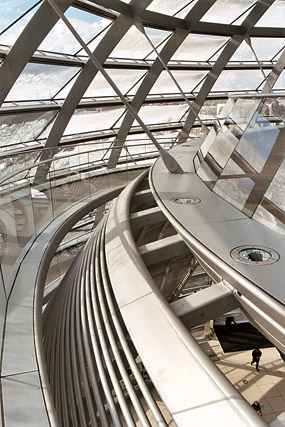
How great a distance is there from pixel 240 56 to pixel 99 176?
1548 cm

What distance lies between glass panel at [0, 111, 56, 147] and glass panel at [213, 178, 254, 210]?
1161 centimetres

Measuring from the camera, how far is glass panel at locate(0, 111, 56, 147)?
14703 mm

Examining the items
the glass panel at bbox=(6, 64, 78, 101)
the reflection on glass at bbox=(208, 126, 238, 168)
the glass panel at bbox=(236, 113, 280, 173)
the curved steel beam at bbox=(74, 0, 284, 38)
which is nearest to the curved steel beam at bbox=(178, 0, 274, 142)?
the curved steel beam at bbox=(74, 0, 284, 38)

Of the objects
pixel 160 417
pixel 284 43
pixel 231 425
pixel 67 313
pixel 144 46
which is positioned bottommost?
pixel 231 425

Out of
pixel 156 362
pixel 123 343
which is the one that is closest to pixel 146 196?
pixel 123 343

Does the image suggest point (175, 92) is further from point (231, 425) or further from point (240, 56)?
point (231, 425)

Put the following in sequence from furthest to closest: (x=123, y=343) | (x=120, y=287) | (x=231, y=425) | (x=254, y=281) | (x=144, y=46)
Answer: (x=144, y=46)
(x=120, y=287)
(x=123, y=343)
(x=254, y=281)
(x=231, y=425)

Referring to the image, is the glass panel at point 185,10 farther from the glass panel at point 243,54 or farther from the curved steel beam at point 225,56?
the glass panel at point 243,54

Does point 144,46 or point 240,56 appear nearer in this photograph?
point 144,46

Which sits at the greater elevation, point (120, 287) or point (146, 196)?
point (146, 196)

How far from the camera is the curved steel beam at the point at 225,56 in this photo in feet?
61.4

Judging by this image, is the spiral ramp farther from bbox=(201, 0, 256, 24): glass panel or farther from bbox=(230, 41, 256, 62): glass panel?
bbox=(230, 41, 256, 62): glass panel

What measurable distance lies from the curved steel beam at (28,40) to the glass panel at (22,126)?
3.10 m

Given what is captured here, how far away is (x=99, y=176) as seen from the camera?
11.4 metres
